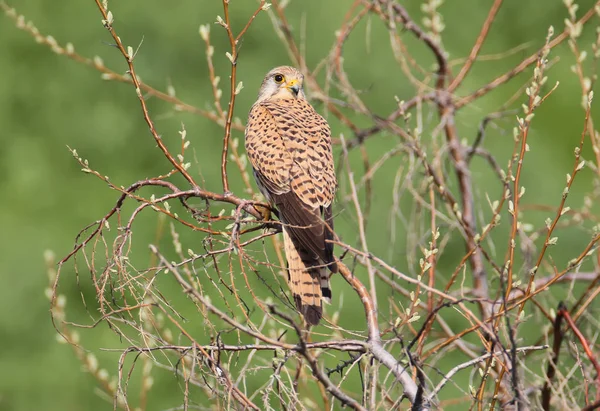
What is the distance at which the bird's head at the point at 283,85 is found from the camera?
4.60 meters

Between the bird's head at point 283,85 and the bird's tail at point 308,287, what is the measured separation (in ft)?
4.85

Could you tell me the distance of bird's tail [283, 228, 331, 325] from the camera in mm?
3016

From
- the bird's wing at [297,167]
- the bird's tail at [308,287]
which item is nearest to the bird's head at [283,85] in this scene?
the bird's wing at [297,167]

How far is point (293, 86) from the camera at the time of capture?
4.57 meters

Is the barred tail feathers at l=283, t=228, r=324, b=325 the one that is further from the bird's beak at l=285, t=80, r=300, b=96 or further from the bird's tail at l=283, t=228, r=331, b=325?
the bird's beak at l=285, t=80, r=300, b=96

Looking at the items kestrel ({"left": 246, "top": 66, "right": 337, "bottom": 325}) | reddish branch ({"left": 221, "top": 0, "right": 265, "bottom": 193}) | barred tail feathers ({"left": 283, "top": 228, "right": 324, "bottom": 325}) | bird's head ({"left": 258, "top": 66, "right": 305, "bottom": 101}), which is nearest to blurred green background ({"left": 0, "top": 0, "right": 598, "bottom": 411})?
bird's head ({"left": 258, "top": 66, "right": 305, "bottom": 101})

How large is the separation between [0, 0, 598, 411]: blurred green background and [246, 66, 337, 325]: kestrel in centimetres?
262

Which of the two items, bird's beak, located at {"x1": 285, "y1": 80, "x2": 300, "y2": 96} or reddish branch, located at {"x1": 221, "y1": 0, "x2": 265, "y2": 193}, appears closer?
reddish branch, located at {"x1": 221, "y1": 0, "x2": 265, "y2": 193}

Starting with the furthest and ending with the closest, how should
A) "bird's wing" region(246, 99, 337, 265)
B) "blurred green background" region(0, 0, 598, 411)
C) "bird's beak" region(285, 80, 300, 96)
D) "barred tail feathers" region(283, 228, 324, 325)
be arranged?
"blurred green background" region(0, 0, 598, 411), "bird's beak" region(285, 80, 300, 96), "bird's wing" region(246, 99, 337, 265), "barred tail feathers" region(283, 228, 324, 325)

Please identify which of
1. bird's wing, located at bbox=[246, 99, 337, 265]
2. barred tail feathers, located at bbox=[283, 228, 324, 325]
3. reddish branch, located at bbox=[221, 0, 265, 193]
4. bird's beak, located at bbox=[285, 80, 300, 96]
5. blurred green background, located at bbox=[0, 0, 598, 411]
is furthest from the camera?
blurred green background, located at bbox=[0, 0, 598, 411]

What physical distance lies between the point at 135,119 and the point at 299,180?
4713 mm

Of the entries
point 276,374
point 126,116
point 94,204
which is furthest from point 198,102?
point 276,374

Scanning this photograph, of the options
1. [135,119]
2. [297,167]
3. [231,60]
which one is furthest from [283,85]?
[135,119]

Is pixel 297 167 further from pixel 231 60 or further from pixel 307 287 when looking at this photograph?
pixel 231 60
